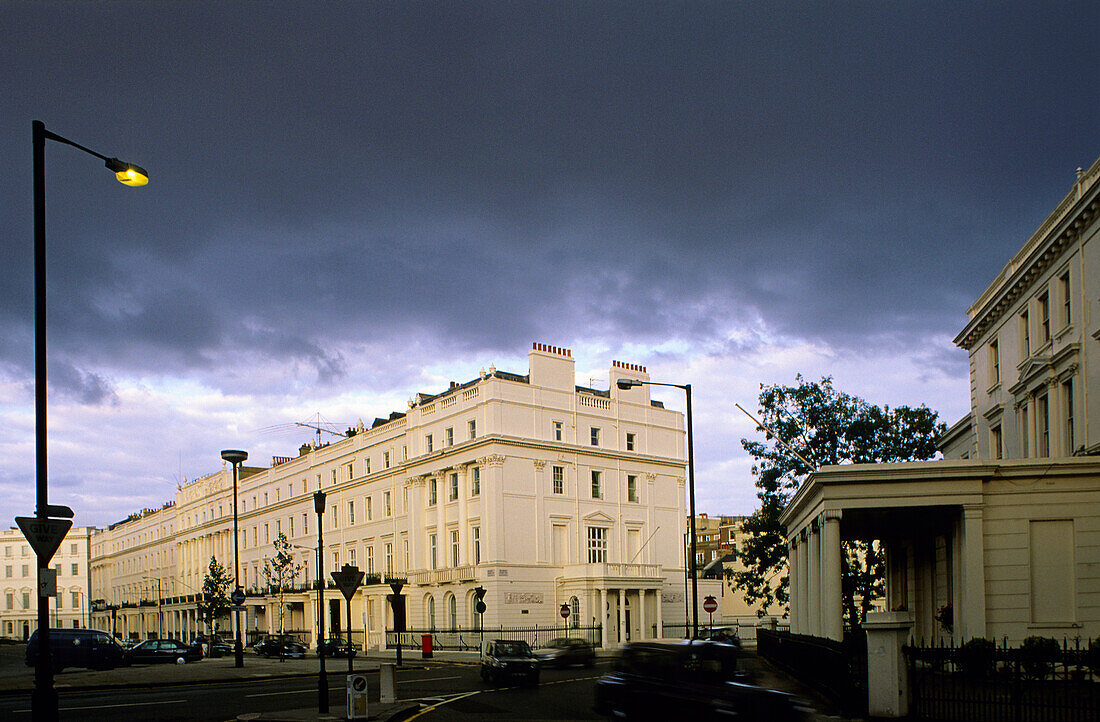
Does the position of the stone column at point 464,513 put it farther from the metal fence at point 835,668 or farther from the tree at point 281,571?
the metal fence at point 835,668

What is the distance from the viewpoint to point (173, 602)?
11588cm

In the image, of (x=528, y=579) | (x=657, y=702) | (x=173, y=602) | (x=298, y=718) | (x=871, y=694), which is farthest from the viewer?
(x=173, y=602)

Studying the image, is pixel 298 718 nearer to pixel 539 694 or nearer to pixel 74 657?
pixel 539 694

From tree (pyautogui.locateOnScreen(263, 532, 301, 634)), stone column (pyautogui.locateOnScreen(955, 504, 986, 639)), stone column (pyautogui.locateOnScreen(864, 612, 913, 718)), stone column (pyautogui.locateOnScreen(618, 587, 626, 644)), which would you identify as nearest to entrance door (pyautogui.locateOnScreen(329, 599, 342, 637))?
tree (pyautogui.locateOnScreen(263, 532, 301, 634))

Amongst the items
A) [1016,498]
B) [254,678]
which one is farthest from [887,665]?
[254,678]

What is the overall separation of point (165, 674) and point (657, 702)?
2804cm

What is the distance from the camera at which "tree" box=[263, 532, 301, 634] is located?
8341 centimetres

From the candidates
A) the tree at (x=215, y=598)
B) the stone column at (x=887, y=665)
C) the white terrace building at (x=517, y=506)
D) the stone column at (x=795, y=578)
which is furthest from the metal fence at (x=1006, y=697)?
the tree at (x=215, y=598)

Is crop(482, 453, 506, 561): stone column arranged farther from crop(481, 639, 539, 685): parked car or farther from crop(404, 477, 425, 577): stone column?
crop(481, 639, 539, 685): parked car

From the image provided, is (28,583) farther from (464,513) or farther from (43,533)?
(43,533)

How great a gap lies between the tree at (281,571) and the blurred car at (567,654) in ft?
135

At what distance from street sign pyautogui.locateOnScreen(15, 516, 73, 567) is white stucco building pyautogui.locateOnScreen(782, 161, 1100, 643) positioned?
64.5 ft

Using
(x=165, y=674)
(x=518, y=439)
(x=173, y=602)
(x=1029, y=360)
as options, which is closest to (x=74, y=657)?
(x=165, y=674)

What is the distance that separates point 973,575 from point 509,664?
1393 centimetres
